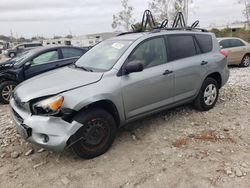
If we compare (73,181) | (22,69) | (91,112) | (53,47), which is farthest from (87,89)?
(53,47)

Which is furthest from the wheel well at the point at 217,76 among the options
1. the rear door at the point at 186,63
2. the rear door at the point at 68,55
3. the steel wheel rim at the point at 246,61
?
the steel wheel rim at the point at 246,61

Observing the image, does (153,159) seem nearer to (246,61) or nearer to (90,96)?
(90,96)

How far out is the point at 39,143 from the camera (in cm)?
331

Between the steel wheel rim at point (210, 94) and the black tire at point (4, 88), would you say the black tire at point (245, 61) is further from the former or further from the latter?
the black tire at point (4, 88)

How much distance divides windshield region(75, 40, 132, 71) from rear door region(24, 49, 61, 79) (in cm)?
287

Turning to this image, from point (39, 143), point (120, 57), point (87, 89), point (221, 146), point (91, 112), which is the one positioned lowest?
point (221, 146)

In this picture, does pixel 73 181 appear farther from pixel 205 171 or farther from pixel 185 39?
pixel 185 39

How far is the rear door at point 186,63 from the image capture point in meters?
4.59

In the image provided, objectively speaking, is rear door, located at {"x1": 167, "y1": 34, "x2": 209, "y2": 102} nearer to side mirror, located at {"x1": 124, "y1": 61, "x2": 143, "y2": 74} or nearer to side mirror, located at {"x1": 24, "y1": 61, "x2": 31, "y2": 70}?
side mirror, located at {"x1": 124, "y1": 61, "x2": 143, "y2": 74}

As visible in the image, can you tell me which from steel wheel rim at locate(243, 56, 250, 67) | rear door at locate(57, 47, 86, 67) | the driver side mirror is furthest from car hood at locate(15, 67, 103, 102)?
steel wheel rim at locate(243, 56, 250, 67)

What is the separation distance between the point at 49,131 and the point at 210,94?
137 inches

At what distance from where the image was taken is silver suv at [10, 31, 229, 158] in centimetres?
332

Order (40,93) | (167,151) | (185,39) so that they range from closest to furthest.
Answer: (40,93) → (167,151) → (185,39)

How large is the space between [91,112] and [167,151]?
127cm
